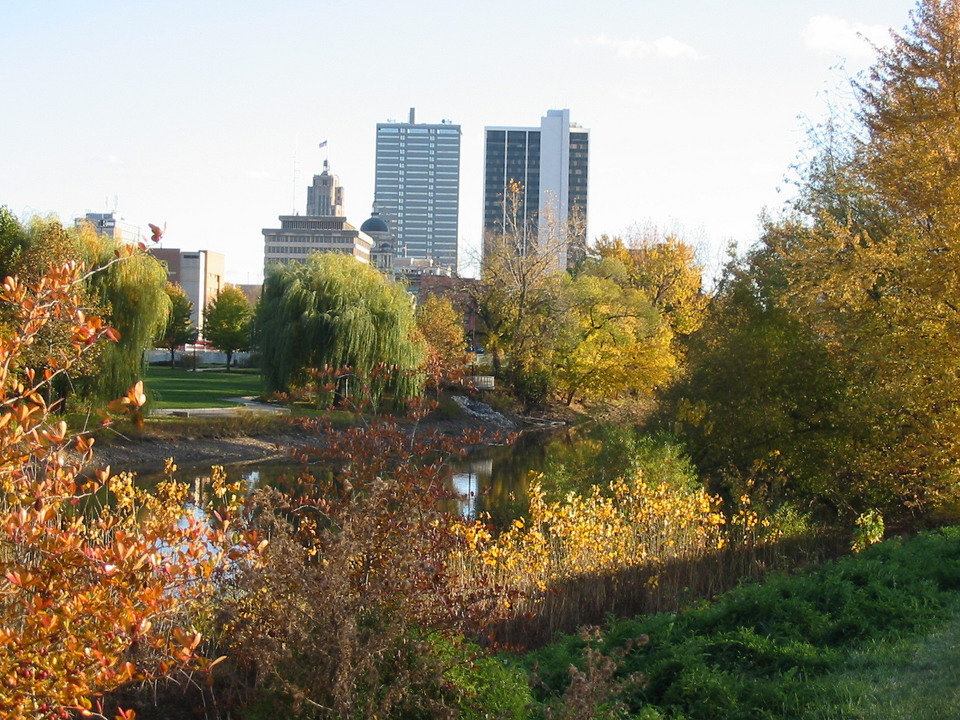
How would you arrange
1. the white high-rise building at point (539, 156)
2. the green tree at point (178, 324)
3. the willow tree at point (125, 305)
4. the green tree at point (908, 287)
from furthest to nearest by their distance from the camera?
the white high-rise building at point (539, 156)
the green tree at point (178, 324)
the willow tree at point (125, 305)
the green tree at point (908, 287)

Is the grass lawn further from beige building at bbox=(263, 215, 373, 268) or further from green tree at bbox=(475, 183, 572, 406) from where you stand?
beige building at bbox=(263, 215, 373, 268)

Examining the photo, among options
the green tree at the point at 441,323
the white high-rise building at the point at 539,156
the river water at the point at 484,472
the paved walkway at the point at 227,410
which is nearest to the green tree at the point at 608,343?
the green tree at the point at 441,323

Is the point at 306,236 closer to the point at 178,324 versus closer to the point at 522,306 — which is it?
the point at 178,324

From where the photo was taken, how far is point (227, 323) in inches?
2534

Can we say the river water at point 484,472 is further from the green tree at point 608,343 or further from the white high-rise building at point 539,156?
the white high-rise building at point 539,156

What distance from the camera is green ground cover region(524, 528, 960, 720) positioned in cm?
563

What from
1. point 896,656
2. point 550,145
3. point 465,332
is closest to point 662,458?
point 896,656

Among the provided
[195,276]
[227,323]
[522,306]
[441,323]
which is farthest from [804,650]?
[195,276]

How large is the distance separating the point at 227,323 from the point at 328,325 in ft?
108

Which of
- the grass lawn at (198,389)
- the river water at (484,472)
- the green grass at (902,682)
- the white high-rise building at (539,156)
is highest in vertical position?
the white high-rise building at (539,156)

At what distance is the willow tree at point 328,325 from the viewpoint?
33.5m

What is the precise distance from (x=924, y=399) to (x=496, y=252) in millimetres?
30529

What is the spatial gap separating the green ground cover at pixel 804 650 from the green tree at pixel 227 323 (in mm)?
58627

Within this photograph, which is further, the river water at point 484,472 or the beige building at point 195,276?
the beige building at point 195,276
